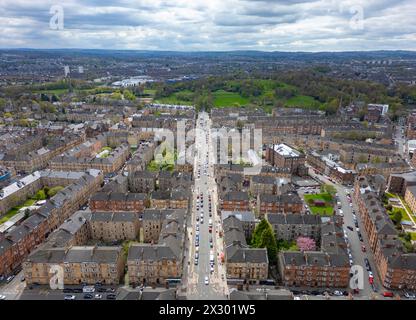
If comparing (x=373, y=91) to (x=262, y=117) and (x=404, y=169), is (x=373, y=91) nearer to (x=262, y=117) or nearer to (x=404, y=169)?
(x=262, y=117)

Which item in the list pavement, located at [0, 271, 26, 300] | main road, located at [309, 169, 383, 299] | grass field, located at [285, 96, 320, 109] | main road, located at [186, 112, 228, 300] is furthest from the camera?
grass field, located at [285, 96, 320, 109]

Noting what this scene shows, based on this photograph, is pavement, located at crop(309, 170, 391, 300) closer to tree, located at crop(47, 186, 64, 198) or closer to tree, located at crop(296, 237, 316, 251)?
tree, located at crop(296, 237, 316, 251)

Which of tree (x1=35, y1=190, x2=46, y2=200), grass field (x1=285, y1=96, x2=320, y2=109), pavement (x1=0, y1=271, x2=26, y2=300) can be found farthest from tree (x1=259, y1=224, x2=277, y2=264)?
grass field (x1=285, y1=96, x2=320, y2=109)

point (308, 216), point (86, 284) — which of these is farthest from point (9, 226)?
point (308, 216)

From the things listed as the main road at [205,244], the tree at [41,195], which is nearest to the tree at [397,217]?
the main road at [205,244]

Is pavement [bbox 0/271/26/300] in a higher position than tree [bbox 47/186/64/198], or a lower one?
lower

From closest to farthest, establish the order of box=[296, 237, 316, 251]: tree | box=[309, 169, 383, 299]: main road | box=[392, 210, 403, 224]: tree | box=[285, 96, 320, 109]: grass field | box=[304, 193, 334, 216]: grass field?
box=[309, 169, 383, 299]: main road < box=[296, 237, 316, 251]: tree < box=[392, 210, 403, 224]: tree < box=[304, 193, 334, 216]: grass field < box=[285, 96, 320, 109]: grass field
